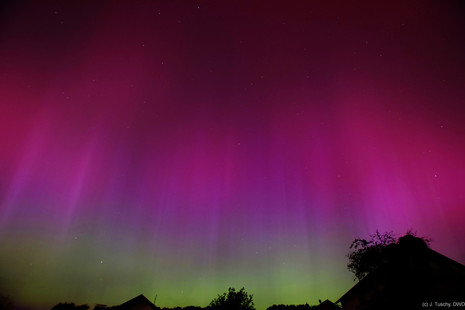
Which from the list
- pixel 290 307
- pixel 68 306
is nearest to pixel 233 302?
pixel 290 307

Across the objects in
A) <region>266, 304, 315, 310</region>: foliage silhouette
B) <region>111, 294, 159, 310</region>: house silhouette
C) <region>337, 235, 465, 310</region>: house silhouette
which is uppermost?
<region>337, 235, 465, 310</region>: house silhouette

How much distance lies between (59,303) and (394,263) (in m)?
64.1

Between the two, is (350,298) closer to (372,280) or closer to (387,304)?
(372,280)

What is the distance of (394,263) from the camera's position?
26.3 feet

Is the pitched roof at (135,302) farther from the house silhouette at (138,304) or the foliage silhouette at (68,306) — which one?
the foliage silhouette at (68,306)

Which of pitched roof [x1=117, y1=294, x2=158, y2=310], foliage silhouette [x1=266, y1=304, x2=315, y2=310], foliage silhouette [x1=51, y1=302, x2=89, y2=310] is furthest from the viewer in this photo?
foliage silhouette [x1=51, y1=302, x2=89, y2=310]

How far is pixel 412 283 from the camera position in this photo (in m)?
7.04

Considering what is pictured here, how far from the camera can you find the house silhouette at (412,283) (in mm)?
7090

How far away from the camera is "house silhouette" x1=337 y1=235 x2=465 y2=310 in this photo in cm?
709

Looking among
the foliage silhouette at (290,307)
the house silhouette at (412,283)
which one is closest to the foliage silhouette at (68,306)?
the foliage silhouette at (290,307)

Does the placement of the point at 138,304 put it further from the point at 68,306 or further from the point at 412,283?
the point at 412,283

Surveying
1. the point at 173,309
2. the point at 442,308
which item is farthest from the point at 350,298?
the point at 173,309

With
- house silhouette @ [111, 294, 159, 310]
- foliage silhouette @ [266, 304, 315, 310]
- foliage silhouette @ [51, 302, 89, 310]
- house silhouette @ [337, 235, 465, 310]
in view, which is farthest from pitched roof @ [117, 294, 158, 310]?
house silhouette @ [337, 235, 465, 310]

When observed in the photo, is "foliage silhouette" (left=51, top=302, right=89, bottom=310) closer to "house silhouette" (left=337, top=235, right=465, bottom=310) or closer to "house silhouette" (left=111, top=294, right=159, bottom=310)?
"house silhouette" (left=111, top=294, right=159, bottom=310)
